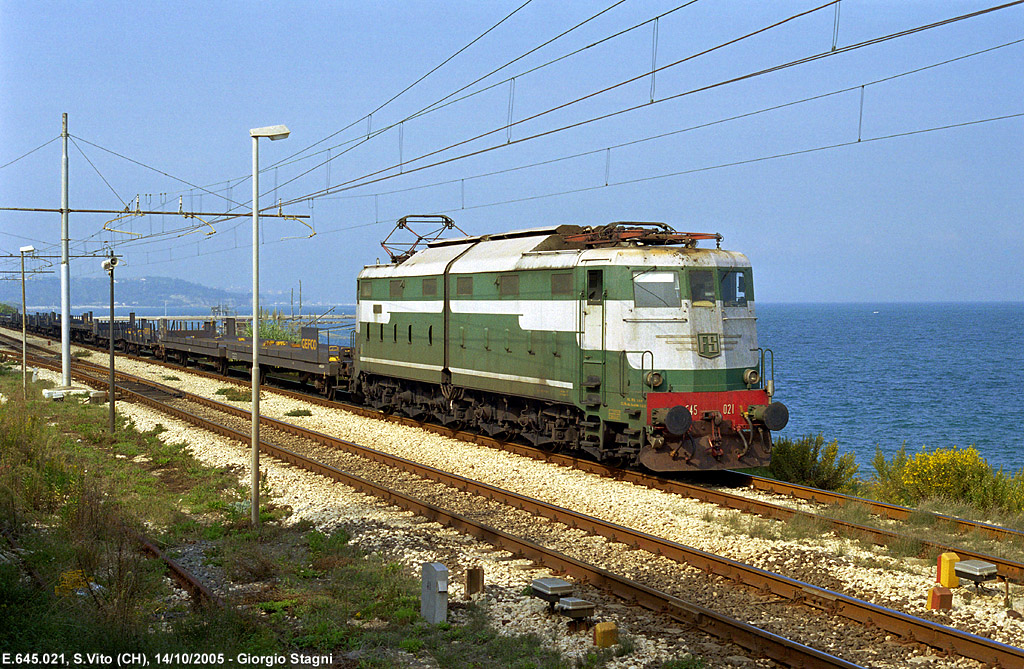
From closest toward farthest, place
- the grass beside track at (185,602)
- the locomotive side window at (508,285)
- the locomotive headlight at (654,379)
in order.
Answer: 1. the grass beside track at (185,602)
2. the locomotive headlight at (654,379)
3. the locomotive side window at (508,285)

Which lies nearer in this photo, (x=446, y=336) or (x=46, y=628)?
(x=46, y=628)

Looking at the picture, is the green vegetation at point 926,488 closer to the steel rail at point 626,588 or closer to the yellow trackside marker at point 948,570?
the yellow trackside marker at point 948,570

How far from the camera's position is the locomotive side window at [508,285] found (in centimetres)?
1855

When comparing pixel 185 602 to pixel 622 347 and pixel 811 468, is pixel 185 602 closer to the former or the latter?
pixel 622 347

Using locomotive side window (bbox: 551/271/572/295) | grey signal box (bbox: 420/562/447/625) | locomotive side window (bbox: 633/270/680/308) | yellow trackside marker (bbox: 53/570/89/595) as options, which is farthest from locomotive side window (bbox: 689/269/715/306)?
yellow trackside marker (bbox: 53/570/89/595)

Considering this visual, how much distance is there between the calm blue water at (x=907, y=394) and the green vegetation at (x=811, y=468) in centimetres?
997

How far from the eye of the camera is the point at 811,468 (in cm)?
1834

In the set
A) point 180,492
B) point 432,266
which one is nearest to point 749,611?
point 180,492

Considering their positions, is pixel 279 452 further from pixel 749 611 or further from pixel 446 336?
pixel 749 611

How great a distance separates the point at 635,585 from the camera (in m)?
9.78

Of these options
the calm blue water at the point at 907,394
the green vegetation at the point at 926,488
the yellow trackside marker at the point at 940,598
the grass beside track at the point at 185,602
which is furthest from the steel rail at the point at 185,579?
the calm blue water at the point at 907,394

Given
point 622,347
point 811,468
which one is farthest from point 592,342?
point 811,468

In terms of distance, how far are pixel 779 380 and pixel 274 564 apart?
66857 millimetres

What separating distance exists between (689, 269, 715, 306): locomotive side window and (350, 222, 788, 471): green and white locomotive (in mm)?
19
